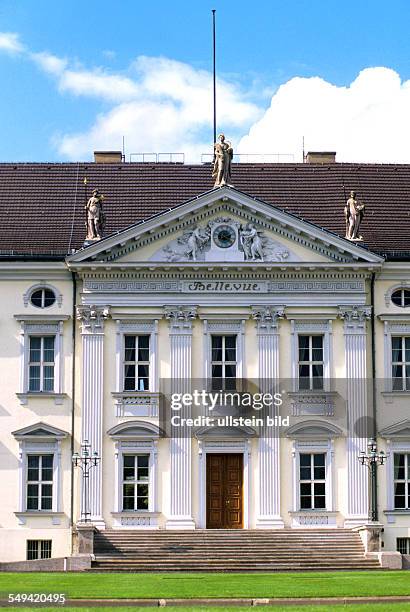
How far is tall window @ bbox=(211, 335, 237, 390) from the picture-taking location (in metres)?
51.7

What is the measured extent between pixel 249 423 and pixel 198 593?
16329 mm

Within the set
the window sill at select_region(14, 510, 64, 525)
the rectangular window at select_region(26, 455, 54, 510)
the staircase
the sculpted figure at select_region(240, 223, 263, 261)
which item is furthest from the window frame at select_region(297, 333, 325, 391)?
the window sill at select_region(14, 510, 64, 525)

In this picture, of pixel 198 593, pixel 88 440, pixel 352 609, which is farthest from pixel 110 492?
pixel 352 609

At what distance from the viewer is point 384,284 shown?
52375 mm

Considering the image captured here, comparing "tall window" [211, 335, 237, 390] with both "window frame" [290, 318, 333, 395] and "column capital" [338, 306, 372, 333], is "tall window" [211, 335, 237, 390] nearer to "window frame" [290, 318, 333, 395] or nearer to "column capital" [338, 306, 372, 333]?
"window frame" [290, 318, 333, 395]

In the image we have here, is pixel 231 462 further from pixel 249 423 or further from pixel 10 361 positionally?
pixel 10 361

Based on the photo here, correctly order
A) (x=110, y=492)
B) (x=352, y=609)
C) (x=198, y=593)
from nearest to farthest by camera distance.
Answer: (x=352, y=609), (x=198, y=593), (x=110, y=492)

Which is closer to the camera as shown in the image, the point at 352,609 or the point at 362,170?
the point at 352,609

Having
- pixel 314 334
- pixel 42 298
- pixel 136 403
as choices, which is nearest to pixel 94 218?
pixel 42 298

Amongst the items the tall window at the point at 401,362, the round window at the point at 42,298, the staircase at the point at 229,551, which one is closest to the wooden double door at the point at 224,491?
the staircase at the point at 229,551

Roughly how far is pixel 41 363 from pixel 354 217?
1262 centimetres

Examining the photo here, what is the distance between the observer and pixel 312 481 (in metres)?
51.5

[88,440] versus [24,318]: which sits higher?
[24,318]

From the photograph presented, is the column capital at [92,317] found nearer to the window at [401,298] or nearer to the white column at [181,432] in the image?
the white column at [181,432]
